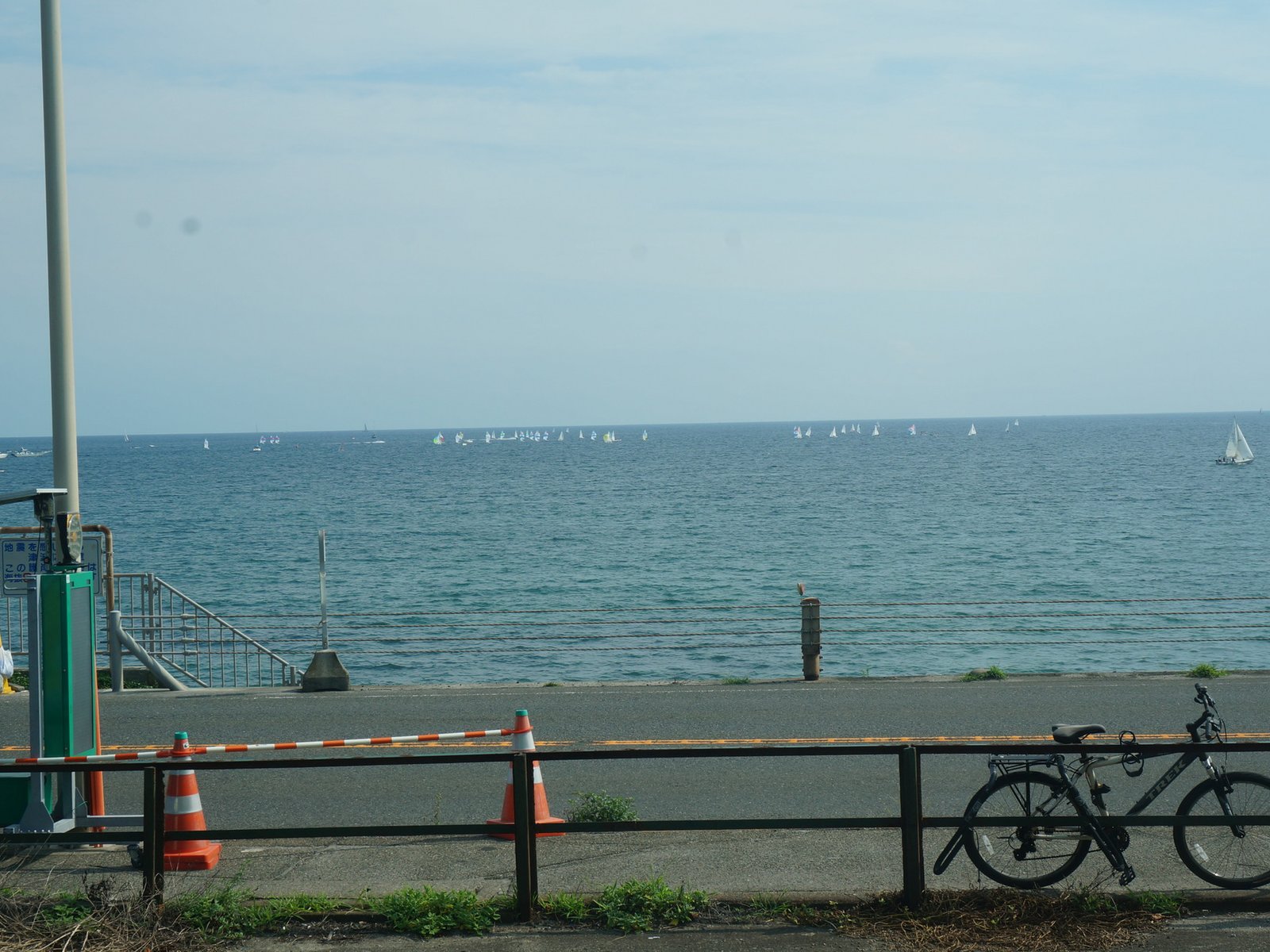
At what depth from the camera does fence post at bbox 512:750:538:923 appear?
7008 millimetres

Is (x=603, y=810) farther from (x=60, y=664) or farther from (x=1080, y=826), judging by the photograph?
(x=60, y=664)

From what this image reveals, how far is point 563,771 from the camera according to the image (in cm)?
1174

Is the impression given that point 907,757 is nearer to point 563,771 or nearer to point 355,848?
point 355,848

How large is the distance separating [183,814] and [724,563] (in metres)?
46.0

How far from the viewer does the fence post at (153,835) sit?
22.8 feet

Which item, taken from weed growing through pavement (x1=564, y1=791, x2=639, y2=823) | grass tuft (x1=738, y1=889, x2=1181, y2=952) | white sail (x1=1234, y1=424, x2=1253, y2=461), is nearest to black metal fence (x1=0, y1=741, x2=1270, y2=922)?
grass tuft (x1=738, y1=889, x2=1181, y2=952)

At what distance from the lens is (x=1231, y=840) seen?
7.51 metres

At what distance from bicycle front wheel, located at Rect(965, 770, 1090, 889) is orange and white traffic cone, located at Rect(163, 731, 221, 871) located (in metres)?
5.07

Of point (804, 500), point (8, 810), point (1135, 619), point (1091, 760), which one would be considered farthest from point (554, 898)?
point (804, 500)

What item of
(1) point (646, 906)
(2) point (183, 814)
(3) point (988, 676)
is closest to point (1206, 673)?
(3) point (988, 676)

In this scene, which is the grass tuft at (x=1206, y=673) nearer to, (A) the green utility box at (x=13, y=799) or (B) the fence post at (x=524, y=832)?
(B) the fence post at (x=524, y=832)

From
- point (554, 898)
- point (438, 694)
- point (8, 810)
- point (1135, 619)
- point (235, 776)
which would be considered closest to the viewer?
point (554, 898)

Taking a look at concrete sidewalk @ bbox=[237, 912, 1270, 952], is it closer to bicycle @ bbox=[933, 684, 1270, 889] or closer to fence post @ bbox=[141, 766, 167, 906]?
bicycle @ bbox=[933, 684, 1270, 889]

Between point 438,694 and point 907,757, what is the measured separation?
35.1ft
